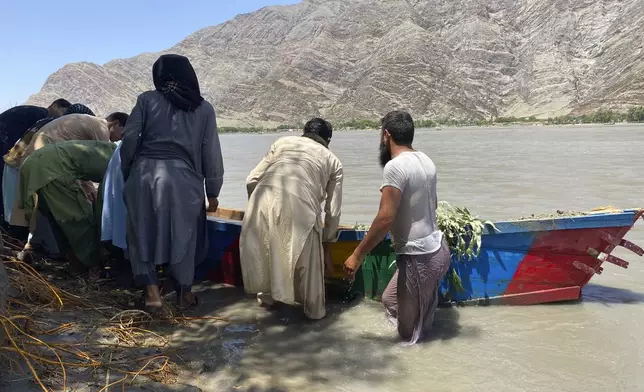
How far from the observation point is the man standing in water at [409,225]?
127 inches

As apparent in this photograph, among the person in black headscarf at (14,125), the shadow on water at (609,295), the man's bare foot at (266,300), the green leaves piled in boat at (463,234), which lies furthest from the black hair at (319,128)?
the person in black headscarf at (14,125)

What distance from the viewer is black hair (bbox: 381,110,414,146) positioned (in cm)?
335

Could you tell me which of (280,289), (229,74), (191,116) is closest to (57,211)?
(191,116)

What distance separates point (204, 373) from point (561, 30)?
8543 centimetres

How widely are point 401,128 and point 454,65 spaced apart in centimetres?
8315

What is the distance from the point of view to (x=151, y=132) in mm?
3609

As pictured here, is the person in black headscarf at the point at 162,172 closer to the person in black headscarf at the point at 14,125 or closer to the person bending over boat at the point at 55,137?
the person bending over boat at the point at 55,137

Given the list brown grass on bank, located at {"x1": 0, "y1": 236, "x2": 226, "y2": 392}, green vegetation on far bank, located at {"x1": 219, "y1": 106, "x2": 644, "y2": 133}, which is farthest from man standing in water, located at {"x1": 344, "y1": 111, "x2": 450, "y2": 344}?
green vegetation on far bank, located at {"x1": 219, "y1": 106, "x2": 644, "y2": 133}

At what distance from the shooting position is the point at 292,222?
361 centimetres

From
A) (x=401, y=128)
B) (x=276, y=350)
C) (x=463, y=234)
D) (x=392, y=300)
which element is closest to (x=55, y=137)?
(x=276, y=350)

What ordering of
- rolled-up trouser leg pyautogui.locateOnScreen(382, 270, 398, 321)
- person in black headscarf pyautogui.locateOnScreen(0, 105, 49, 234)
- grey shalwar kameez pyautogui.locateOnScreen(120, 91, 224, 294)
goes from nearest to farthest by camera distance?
grey shalwar kameez pyautogui.locateOnScreen(120, 91, 224, 294) < rolled-up trouser leg pyautogui.locateOnScreen(382, 270, 398, 321) < person in black headscarf pyautogui.locateOnScreen(0, 105, 49, 234)

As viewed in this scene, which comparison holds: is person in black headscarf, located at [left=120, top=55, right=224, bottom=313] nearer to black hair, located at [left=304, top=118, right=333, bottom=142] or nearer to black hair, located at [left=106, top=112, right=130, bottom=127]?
black hair, located at [left=304, top=118, right=333, bottom=142]

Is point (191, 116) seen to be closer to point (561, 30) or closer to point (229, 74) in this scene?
point (561, 30)

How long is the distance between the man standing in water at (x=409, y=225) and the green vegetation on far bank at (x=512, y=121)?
4687 cm
